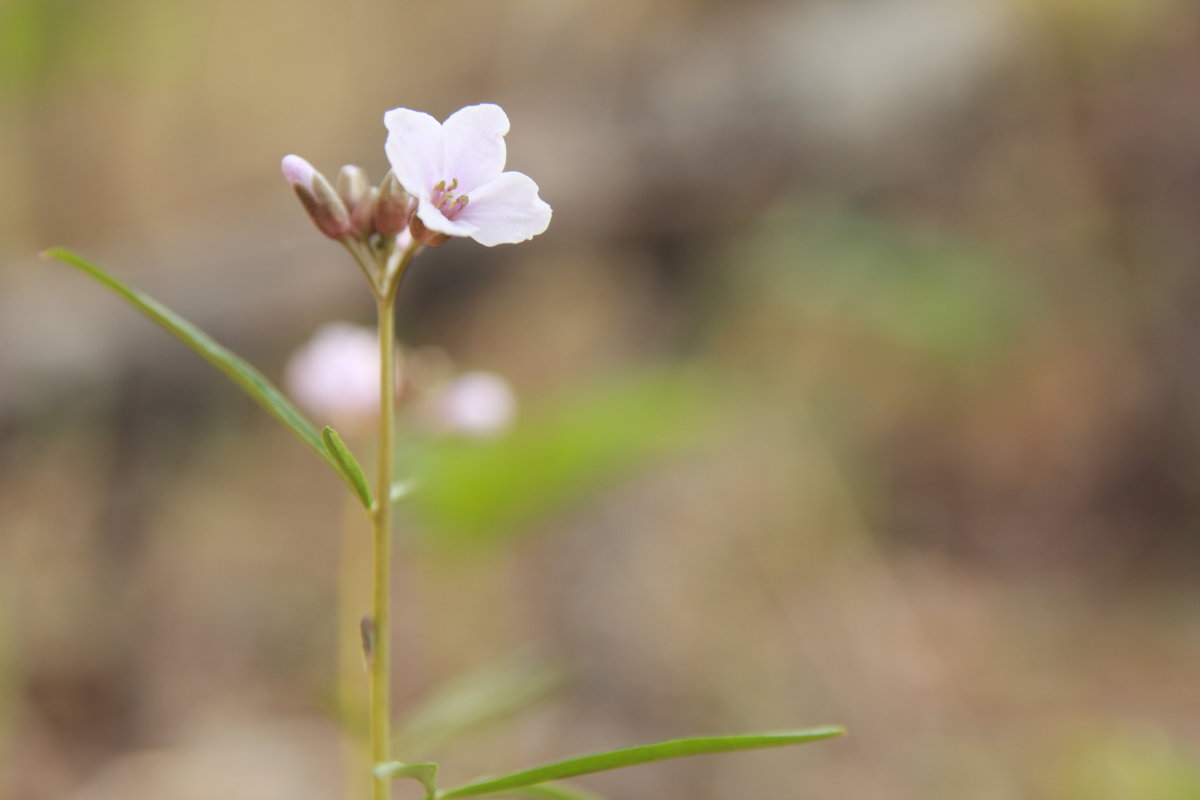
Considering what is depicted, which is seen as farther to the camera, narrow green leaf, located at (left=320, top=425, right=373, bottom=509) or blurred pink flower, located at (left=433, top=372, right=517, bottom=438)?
blurred pink flower, located at (left=433, top=372, right=517, bottom=438)

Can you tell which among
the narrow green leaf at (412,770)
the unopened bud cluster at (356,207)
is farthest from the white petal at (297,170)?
the narrow green leaf at (412,770)

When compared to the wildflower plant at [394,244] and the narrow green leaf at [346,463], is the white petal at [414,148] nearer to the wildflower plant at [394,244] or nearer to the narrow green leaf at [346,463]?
the wildflower plant at [394,244]

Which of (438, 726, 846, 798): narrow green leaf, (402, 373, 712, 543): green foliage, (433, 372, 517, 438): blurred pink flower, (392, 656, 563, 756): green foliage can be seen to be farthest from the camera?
(402, 373, 712, 543): green foliage

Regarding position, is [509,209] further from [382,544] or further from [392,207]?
[382,544]

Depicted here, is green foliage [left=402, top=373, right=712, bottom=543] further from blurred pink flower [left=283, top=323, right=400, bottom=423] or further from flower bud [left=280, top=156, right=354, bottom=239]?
flower bud [left=280, top=156, right=354, bottom=239]

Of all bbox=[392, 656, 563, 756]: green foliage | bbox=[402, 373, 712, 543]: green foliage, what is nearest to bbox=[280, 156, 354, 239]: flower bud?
bbox=[392, 656, 563, 756]: green foliage

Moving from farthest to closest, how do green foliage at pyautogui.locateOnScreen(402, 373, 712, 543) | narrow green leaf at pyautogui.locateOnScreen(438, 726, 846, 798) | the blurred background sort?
→ 1. the blurred background
2. green foliage at pyautogui.locateOnScreen(402, 373, 712, 543)
3. narrow green leaf at pyautogui.locateOnScreen(438, 726, 846, 798)

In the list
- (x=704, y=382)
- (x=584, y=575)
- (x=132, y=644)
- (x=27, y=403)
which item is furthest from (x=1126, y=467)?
(x=27, y=403)
